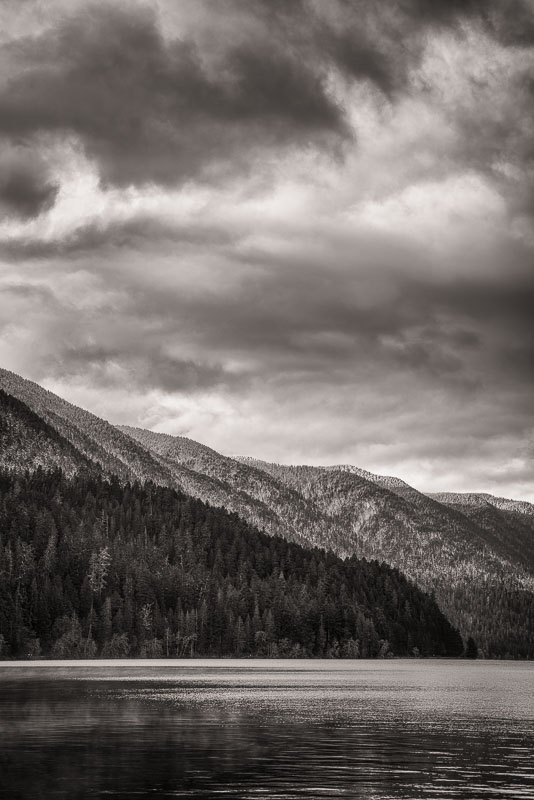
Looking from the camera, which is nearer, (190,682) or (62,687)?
(62,687)

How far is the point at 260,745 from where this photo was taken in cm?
6538

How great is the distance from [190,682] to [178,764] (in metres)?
95.7

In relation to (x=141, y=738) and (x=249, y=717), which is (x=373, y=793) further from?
(x=249, y=717)

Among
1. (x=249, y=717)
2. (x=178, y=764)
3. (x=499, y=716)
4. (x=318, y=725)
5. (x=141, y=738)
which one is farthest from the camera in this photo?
(x=499, y=716)

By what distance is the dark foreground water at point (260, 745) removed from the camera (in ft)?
159

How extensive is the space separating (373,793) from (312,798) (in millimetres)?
3447

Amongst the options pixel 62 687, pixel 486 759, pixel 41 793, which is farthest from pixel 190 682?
pixel 41 793

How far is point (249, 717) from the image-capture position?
86.3 meters

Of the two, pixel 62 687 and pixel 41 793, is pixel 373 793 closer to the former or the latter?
pixel 41 793

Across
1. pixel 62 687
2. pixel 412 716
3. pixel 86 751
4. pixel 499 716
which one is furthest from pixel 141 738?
pixel 62 687

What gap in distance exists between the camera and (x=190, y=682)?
149000mm

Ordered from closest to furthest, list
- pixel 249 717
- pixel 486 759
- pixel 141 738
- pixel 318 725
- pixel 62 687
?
pixel 486 759 < pixel 141 738 < pixel 318 725 < pixel 249 717 < pixel 62 687

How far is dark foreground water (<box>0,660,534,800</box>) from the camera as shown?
48375mm

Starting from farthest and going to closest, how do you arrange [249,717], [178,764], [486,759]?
[249,717] → [486,759] → [178,764]
